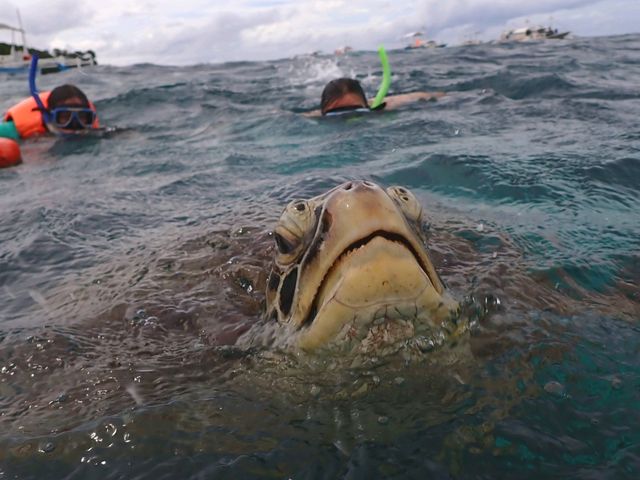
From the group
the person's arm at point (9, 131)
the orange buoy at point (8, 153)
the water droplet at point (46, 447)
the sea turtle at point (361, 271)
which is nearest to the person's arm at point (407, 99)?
the orange buoy at point (8, 153)

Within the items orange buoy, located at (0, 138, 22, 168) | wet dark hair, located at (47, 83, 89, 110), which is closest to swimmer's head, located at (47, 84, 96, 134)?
wet dark hair, located at (47, 83, 89, 110)

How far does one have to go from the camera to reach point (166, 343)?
102 inches

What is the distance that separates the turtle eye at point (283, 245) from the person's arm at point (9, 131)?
8.50 m

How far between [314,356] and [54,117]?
27.6ft

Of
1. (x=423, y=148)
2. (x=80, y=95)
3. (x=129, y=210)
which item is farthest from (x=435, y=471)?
(x=80, y=95)

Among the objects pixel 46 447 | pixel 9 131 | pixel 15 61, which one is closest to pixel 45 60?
pixel 15 61

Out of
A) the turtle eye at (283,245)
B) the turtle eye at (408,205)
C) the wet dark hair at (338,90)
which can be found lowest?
the wet dark hair at (338,90)

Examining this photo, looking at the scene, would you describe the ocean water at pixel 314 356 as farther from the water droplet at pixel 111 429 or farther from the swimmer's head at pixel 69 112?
the swimmer's head at pixel 69 112

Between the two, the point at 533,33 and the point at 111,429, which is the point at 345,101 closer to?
the point at 111,429

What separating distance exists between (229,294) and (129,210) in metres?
2.31

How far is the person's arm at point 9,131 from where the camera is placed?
29.2 feet

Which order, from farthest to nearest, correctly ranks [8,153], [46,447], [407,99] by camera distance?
[407,99]
[8,153]
[46,447]

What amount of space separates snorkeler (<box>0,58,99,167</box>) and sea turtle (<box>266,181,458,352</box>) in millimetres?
8084

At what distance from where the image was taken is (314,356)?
6.24ft
